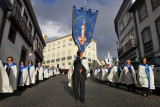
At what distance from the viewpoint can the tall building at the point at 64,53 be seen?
43812 millimetres

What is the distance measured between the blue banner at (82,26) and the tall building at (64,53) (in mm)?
29753

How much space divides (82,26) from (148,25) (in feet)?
25.1

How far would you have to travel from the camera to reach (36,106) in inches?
143

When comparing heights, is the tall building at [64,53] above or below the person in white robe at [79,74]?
above

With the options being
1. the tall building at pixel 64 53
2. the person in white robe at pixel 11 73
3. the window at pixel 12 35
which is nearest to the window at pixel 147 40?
the person in white robe at pixel 11 73

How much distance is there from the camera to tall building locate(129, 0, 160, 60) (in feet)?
41.7

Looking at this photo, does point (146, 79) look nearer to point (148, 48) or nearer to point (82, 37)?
point (82, 37)

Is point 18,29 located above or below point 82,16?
below

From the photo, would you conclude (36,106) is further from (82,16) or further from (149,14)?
(149,14)

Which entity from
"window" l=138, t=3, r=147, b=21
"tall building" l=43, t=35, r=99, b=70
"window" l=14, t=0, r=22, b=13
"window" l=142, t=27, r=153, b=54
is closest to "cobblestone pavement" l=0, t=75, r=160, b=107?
"window" l=14, t=0, r=22, b=13

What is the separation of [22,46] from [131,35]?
15.0m

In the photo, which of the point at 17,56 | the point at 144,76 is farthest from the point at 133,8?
the point at 17,56

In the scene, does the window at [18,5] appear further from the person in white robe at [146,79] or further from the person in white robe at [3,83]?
the person in white robe at [146,79]

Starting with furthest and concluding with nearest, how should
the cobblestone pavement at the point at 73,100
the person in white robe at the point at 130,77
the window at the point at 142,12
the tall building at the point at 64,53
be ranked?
the tall building at the point at 64,53, the window at the point at 142,12, the person in white robe at the point at 130,77, the cobblestone pavement at the point at 73,100
